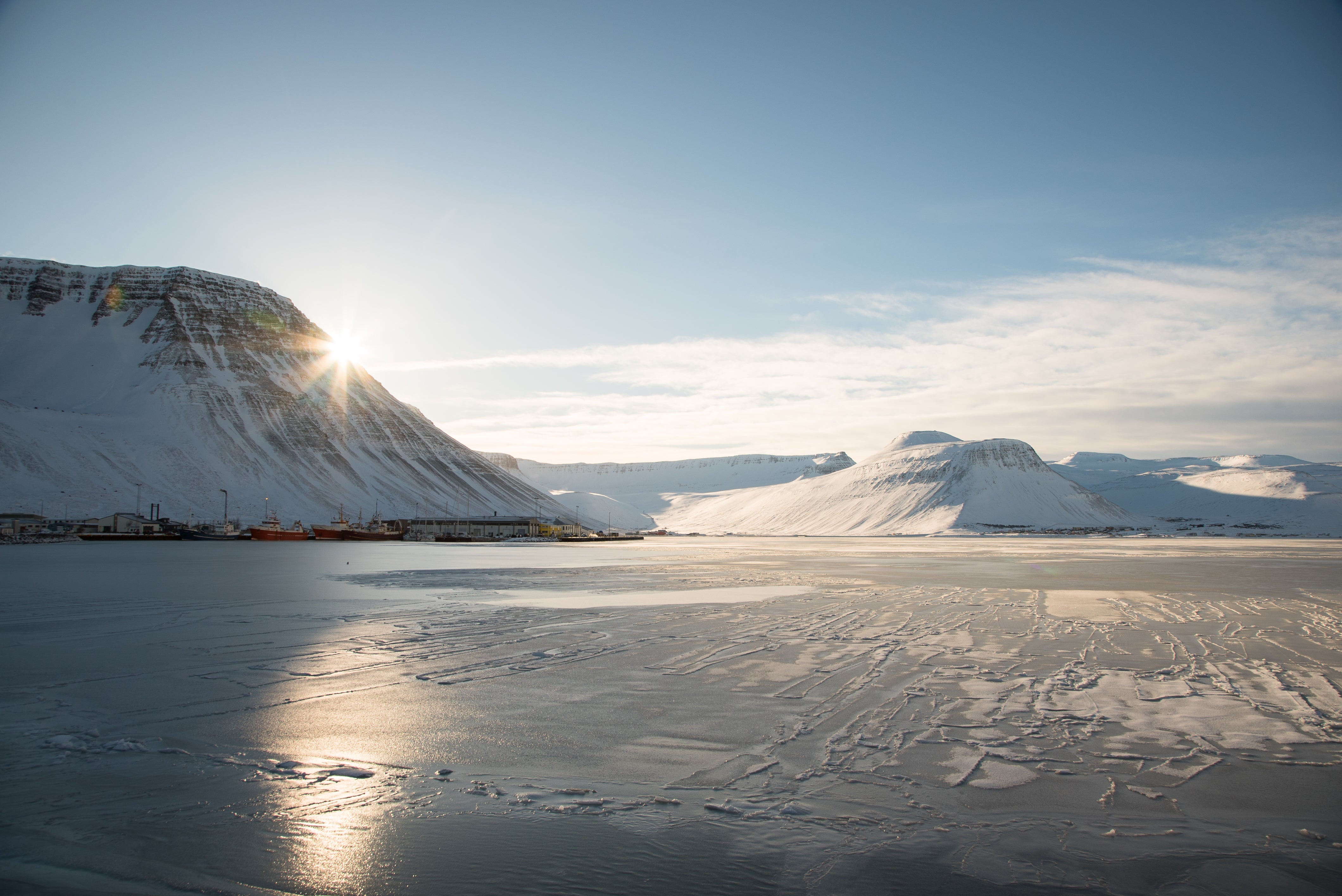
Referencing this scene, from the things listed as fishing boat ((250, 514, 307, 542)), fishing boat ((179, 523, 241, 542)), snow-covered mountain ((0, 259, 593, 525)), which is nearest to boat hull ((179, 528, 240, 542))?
fishing boat ((179, 523, 241, 542))

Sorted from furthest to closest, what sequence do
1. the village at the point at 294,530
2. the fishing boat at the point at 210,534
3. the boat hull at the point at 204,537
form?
the fishing boat at the point at 210,534 → the boat hull at the point at 204,537 → the village at the point at 294,530

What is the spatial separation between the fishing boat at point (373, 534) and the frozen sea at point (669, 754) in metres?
95.4

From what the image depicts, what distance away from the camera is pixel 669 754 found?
27.6 ft

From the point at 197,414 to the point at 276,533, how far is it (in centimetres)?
5403

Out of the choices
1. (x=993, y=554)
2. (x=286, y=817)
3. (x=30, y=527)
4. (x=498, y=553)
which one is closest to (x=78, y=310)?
(x=30, y=527)

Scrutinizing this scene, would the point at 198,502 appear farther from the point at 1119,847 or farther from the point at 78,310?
the point at 1119,847

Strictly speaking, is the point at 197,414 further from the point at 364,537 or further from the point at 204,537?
the point at 364,537

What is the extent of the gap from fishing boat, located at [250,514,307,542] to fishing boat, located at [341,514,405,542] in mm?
6027

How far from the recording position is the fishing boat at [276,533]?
105 meters

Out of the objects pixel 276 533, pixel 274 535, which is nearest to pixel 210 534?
pixel 274 535

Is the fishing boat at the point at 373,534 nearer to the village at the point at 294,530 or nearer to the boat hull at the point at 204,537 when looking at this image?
the village at the point at 294,530

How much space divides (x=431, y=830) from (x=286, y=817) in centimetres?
134

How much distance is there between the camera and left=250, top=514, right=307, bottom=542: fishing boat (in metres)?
105

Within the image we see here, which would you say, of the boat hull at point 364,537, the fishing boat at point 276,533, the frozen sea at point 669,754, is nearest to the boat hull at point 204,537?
the fishing boat at point 276,533
